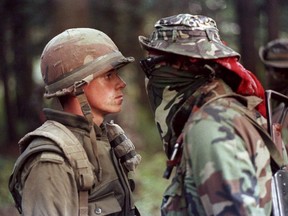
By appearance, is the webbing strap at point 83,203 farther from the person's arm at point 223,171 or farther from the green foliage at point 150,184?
the green foliage at point 150,184

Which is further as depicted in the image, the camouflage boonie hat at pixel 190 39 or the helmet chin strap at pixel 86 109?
the helmet chin strap at pixel 86 109

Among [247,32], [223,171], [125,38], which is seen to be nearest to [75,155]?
[223,171]

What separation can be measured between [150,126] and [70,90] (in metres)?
12.1

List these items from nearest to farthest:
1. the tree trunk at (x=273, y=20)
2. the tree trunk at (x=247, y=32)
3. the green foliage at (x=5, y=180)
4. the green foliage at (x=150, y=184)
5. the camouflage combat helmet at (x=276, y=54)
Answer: the camouflage combat helmet at (x=276, y=54) < the green foliage at (x=150, y=184) < the green foliage at (x=5, y=180) < the tree trunk at (x=273, y=20) < the tree trunk at (x=247, y=32)

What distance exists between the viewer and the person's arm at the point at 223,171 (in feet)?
9.65

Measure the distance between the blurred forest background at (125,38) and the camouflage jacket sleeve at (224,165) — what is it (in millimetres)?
6336

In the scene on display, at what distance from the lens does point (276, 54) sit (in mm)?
7785

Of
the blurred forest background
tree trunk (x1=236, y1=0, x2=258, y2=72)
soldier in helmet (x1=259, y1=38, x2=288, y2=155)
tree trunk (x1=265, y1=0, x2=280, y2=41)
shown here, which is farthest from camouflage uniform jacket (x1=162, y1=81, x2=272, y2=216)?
tree trunk (x1=236, y1=0, x2=258, y2=72)

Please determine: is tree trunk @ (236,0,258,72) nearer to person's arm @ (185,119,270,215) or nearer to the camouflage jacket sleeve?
the camouflage jacket sleeve

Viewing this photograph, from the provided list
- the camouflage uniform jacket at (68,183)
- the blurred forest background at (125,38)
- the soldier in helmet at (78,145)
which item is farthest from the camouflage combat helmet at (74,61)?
the blurred forest background at (125,38)

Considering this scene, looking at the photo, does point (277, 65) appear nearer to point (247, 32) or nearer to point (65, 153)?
point (65, 153)

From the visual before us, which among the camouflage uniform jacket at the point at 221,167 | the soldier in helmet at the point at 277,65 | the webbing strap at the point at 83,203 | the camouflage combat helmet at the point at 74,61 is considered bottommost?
the soldier in helmet at the point at 277,65

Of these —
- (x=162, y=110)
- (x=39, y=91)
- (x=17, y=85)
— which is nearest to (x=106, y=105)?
(x=162, y=110)

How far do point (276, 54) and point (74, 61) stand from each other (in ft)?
14.0
